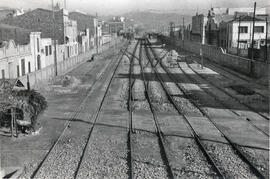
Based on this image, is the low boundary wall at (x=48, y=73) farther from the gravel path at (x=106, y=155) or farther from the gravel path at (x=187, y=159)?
the gravel path at (x=187, y=159)

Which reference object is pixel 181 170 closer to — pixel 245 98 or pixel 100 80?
pixel 245 98

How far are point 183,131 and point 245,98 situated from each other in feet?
31.7

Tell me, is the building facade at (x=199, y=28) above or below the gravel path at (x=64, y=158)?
above

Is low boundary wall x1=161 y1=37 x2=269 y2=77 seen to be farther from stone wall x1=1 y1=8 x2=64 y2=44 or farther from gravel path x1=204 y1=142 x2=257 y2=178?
stone wall x1=1 y1=8 x2=64 y2=44

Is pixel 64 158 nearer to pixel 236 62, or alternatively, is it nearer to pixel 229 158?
pixel 229 158

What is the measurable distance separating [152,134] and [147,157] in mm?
3055

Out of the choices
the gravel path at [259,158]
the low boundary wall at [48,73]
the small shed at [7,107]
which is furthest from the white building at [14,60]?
the gravel path at [259,158]

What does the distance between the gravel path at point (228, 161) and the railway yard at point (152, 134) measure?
0.03 m

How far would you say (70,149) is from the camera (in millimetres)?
14234

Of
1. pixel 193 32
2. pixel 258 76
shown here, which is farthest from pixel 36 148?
pixel 193 32

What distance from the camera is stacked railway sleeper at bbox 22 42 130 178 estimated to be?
1186 cm

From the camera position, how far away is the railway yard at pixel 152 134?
12.2 meters

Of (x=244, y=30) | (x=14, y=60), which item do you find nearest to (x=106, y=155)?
(x=14, y=60)

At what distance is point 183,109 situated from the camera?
21.2 metres
